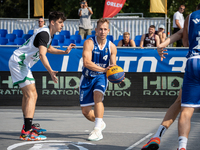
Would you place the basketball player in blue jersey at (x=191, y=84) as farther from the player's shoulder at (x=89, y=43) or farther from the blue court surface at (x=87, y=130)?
the player's shoulder at (x=89, y=43)

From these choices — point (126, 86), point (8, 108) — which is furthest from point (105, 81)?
point (8, 108)

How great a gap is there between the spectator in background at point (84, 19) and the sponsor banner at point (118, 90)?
5338 mm

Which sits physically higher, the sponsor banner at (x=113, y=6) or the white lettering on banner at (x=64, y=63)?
the sponsor banner at (x=113, y=6)

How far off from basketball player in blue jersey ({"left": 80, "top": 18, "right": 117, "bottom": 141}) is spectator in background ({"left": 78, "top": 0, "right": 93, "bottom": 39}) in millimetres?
9374

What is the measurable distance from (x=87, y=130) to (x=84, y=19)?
9.54 meters

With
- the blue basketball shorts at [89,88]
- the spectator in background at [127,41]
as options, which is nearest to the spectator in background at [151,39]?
the spectator in background at [127,41]

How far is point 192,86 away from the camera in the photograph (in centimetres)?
443

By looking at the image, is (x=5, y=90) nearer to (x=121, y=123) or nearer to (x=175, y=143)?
(x=121, y=123)

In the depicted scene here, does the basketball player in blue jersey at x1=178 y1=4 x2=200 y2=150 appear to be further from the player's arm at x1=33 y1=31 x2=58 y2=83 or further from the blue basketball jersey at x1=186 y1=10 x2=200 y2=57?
the player's arm at x1=33 y1=31 x2=58 y2=83

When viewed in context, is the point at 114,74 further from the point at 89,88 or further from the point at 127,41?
the point at 127,41

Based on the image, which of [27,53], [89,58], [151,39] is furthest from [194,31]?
[151,39]

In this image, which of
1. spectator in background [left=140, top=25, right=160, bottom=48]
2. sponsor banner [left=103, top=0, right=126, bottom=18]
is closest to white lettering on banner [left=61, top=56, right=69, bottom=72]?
spectator in background [left=140, top=25, right=160, bottom=48]

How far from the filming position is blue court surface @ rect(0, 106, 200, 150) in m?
5.68

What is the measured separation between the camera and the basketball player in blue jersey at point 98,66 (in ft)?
20.7
